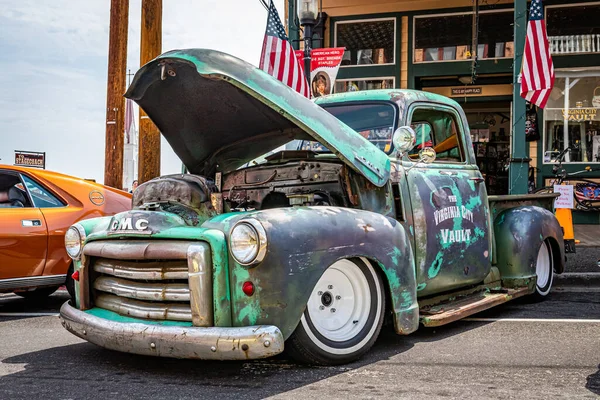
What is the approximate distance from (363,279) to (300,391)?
95 centimetres

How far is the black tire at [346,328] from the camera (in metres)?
3.68

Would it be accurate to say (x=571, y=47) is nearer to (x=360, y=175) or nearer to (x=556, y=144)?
(x=556, y=144)

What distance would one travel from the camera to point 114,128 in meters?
10.9

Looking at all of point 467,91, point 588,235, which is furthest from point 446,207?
point 467,91

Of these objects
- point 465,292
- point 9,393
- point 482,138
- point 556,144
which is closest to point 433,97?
point 465,292

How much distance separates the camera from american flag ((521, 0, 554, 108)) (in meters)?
9.93

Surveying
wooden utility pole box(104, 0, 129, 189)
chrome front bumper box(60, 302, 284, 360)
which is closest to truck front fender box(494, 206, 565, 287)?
chrome front bumper box(60, 302, 284, 360)

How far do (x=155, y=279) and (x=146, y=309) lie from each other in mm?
191

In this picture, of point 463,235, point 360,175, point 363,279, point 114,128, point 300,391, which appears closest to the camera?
point 300,391

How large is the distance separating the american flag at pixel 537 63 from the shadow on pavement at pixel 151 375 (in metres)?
6.90

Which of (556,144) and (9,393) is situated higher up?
(556,144)

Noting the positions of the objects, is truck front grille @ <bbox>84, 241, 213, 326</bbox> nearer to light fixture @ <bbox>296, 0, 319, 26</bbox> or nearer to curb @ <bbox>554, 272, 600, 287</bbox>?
curb @ <bbox>554, 272, 600, 287</bbox>

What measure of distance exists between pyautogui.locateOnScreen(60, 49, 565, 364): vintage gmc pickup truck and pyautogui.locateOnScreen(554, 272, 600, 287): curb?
7.05 feet

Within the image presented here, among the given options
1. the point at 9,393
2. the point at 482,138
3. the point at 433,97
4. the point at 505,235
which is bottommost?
the point at 9,393
